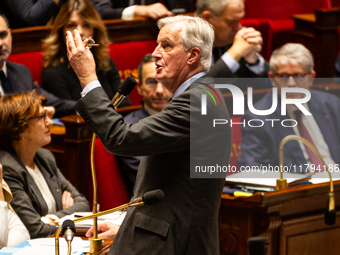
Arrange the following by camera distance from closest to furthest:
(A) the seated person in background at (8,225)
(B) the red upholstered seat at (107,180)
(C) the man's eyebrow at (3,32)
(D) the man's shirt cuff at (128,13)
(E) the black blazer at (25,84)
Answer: (A) the seated person in background at (8,225), (B) the red upholstered seat at (107,180), (C) the man's eyebrow at (3,32), (E) the black blazer at (25,84), (D) the man's shirt cuff at (128,13)

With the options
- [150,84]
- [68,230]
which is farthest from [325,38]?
[68,230]

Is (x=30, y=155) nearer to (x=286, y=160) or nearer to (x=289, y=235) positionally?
(x=289, y=235)

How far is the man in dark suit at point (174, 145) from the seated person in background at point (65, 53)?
1928 millimetres

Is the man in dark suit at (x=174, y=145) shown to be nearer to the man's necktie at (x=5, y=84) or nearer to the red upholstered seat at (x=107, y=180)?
the red upholstered seat at (x=107, y=180)

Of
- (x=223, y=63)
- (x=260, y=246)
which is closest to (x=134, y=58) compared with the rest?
(x=223, y=63)

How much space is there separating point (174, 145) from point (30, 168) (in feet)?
4.06

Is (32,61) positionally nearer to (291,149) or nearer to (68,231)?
(291,149)

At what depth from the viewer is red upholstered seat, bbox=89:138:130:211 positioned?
2863 mm

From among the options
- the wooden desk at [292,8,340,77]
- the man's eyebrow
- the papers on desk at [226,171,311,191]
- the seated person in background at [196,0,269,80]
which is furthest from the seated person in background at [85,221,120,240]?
the wooden desk at [292,8,340,77]

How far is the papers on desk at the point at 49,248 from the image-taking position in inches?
75.2

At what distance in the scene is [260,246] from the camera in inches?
47.0

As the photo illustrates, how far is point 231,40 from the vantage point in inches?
142

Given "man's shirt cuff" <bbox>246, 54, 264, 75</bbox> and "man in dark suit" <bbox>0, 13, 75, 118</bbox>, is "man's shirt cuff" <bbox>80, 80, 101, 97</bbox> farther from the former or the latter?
"man's shirt cuff" <bbox>246, 54, 264, 75</bbox>

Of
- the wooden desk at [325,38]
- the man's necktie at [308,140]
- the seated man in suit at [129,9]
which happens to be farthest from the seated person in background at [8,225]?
the wooden desk at [325,38]
